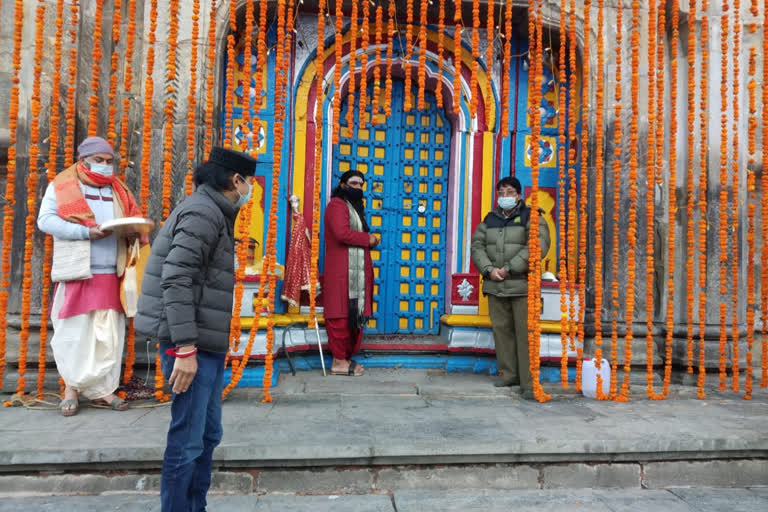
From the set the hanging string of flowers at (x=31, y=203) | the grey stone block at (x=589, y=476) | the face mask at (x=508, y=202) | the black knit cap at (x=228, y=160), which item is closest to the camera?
the black knit cap at (x=228, y=160)

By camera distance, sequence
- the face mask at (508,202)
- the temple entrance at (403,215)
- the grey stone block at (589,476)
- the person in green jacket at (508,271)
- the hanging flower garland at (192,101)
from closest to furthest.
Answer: the grey stone block at (589,476), the hanging flower garland at (192,101), the person in green jacket at (508,271), the face mask at (508,202), the temple entrance at (403,215)

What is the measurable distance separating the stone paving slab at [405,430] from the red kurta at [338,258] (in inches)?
30.5

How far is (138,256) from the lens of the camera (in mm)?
3912

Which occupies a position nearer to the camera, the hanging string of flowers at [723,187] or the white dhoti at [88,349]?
the white dhoti at [88,349]

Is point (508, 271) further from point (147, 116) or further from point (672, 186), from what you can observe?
point (147, 116)

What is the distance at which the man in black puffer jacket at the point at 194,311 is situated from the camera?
2.19 metres

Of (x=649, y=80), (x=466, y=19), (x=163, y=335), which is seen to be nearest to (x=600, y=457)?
(x=163, y=335)

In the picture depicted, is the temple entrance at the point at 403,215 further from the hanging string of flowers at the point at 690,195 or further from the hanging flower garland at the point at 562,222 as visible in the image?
the hanging string of flowers at the point at 690,195

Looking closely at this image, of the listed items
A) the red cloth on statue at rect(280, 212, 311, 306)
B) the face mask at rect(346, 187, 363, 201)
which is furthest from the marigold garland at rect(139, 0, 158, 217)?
the face mask at rect(346, 187, 363, 201)

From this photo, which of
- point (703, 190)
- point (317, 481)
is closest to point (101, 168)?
point (317, 481)

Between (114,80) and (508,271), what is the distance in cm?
366

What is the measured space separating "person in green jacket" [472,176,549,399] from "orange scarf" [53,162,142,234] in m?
3.00

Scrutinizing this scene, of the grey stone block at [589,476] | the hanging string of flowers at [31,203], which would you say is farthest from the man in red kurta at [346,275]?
the hanging string of flowers at [31,203]

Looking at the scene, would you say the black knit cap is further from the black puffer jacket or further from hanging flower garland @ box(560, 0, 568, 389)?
hanging flower garland @ box(560, 0, 568, 389)
